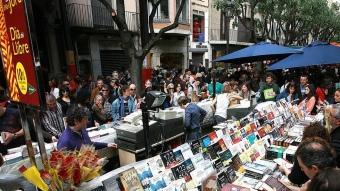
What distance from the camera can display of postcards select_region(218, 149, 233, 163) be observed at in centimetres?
355

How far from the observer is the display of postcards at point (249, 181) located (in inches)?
124

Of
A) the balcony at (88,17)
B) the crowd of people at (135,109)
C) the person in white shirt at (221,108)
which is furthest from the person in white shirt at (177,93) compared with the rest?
the balcony at (88,17)

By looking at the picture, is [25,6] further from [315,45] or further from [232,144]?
[315,45]

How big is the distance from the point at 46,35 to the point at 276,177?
1307cm

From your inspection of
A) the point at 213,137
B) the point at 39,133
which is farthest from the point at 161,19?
the point at 39,133

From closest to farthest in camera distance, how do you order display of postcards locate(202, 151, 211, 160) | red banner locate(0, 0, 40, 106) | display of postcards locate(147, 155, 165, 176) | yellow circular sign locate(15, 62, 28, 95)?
red banner locate(0, 0, 40, 106), yellow circular sign locate(15, 62, 28, 95), display of postcards locate(147, 155, 165, 176), display of postcards locate(202, 151, 211, 160)

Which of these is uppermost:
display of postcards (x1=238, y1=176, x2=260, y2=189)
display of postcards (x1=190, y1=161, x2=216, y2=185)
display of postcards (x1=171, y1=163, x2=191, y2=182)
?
display of postcards (x1=171, y1=163, x2=191, y2=182)

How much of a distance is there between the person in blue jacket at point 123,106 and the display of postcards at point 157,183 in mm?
3246

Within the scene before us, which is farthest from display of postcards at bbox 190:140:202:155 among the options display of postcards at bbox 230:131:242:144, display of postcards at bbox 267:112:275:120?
display of postcards at bbox 267:112:275:120

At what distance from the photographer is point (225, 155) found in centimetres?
361

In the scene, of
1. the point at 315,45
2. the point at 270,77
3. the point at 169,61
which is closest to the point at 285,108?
the point at 270,77

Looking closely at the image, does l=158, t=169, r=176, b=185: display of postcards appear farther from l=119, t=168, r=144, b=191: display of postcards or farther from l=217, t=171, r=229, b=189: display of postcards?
l=217, t=171, r=229, b=189: display of postcards

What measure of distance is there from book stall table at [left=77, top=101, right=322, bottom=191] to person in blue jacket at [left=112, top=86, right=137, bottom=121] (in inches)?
99.0

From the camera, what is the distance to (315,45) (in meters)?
8.76
